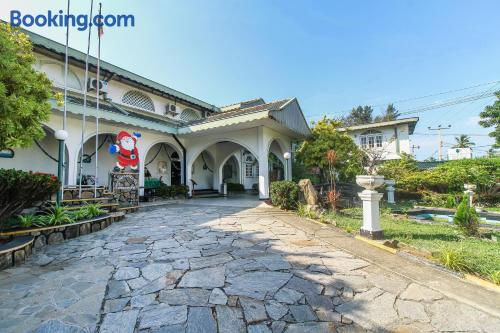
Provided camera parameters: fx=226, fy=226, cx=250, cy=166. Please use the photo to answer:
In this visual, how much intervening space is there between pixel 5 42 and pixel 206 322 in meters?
5.14

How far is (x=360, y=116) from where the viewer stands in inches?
1646

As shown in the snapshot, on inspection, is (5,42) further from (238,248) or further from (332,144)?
(332,144)

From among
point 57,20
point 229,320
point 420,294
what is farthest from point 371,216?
point 57,20

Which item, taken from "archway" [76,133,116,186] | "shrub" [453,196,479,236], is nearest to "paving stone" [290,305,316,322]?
"shrub" [453,196,479,236]

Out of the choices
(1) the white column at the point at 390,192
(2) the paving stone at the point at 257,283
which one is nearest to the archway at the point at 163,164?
(2) the paving stone at the point at 257,283

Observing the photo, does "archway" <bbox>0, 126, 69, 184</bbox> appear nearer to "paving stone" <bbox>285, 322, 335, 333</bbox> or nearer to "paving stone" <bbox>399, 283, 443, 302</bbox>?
"paving stone" <bbox>285, 322, 335, 333</bbox>

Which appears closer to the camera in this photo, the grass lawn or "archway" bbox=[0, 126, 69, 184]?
the grass lawn

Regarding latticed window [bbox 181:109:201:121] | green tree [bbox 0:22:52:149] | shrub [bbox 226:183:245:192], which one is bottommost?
shrub [bbox 226:183:245:192]

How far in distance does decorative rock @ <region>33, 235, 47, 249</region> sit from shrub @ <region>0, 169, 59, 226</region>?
0.65 m

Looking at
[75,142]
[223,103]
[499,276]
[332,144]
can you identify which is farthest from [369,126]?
[75,142]

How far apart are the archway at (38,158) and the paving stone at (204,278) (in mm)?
8116

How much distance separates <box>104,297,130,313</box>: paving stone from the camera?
2.25m

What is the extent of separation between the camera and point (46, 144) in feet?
30.6

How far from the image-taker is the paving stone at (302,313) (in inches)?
83.2
